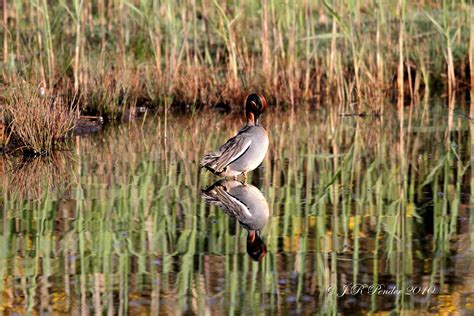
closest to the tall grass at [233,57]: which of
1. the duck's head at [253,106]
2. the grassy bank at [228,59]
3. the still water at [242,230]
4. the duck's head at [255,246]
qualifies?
the grassy bank at [228,59]

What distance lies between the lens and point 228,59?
46.7ft

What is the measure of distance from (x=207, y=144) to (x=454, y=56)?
19.4 feet

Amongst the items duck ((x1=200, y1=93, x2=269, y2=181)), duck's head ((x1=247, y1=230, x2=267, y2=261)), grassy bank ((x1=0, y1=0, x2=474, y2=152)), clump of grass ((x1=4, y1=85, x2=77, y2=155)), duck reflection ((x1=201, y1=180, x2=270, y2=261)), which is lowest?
duck's head ((x1=247, y1=230, x2=267, y2=261))

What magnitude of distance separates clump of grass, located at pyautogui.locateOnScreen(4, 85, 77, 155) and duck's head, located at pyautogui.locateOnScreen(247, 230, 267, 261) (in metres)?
3.78

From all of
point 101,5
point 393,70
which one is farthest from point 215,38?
point 393,70

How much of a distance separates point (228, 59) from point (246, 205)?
21.6ft

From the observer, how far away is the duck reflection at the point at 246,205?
21.8 ft

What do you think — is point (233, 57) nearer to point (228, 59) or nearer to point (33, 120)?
point (228, 59)

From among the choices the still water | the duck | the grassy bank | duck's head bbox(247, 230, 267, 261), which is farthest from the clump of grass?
duck's head bbox(247, 230, 267, 261)

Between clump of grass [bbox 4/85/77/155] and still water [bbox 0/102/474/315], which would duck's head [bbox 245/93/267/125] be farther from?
clump of grass [bbox 4/85/77/155]

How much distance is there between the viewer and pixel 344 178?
8992 millimetres

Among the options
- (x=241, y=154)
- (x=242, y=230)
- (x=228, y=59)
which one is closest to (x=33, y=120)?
(x=241, y=154)

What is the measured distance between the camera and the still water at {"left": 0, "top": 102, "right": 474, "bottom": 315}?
5488 mm

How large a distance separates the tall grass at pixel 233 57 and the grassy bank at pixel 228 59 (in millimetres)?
15
